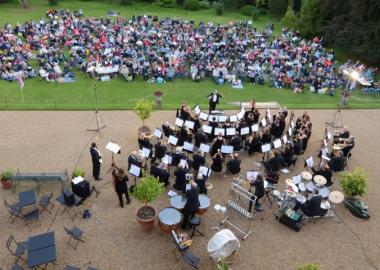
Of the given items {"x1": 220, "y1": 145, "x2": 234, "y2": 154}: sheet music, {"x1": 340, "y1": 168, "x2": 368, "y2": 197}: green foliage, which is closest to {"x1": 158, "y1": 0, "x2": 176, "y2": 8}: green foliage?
{"x1": 220, "y1": 145, "x2": 234, "y2": 154}: sheet music

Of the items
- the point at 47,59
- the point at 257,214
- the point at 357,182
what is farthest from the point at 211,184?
the point at 47,59

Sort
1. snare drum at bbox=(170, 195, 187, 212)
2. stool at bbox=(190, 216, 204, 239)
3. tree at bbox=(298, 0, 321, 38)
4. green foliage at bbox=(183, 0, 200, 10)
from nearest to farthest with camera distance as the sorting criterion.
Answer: stool at bbox=(190, 216, 204, 239)
snare drum at bbox=(170, 195, 187, 212)
tree at bbox=(298, 0, 321, 38)
green foliage at bbox=(183, 0, 200, 10)

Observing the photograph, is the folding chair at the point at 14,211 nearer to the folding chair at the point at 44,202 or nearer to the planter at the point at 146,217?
the folding chair at the point at 44,202

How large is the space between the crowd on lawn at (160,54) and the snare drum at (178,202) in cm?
1780

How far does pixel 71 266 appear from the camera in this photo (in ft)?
40.8

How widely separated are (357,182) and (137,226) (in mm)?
9417

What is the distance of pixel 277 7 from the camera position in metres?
56.4

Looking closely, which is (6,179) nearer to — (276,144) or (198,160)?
(198,160)

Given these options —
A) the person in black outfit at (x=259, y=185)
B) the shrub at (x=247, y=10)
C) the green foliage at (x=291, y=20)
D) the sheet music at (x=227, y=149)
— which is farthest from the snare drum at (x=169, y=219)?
the shrub at (x=247, y=10)

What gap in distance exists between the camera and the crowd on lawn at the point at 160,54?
3167 cm

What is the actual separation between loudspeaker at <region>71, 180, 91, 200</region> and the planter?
103 inches

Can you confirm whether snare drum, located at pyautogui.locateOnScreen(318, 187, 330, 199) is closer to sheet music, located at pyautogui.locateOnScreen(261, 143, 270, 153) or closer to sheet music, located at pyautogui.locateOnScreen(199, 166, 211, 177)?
sheet music, located at pyautogui.locateOnScreen(261, 143, 270, 153)

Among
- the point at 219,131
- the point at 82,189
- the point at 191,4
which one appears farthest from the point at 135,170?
the point at 191,4

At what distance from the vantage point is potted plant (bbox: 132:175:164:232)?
13.5 metres
